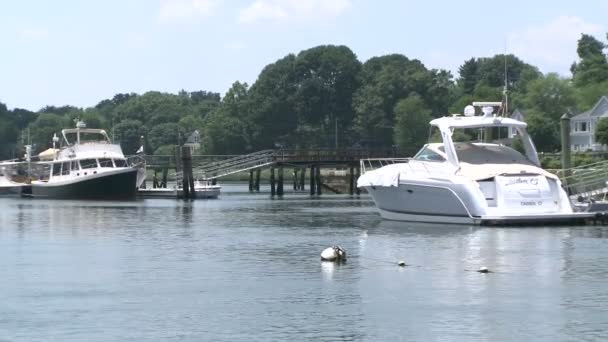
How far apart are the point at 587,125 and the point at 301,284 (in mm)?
108111

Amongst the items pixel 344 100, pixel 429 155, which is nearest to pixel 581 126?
pixel 344 100

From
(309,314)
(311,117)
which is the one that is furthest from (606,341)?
(311,117)

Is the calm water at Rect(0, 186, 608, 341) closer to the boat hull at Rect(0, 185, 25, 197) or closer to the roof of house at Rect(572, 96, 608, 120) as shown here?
the boat hull at Rect(0, 185, 25, 197)

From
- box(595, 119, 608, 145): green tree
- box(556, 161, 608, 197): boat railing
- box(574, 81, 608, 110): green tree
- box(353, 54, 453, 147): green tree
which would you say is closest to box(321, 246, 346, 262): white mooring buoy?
box(556, 161, 608, 197): boat railing

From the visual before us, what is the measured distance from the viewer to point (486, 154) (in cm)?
5147

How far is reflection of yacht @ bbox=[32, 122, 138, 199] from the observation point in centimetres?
9044

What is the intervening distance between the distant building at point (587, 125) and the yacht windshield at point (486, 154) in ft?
265

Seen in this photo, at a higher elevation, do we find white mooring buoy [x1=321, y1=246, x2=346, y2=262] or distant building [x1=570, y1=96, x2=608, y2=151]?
distant building [x1=570, y1=96, x2=608, y2=151]

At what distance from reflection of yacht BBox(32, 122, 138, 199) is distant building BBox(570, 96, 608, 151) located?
57.8 metres

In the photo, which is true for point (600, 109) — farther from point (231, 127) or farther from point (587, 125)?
point (231, 127)

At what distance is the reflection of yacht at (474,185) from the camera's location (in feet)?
160

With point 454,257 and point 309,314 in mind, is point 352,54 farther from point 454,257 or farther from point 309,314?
point 309,314

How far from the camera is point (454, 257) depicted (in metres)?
39.5

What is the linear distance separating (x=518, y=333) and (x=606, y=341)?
185 centimetres
